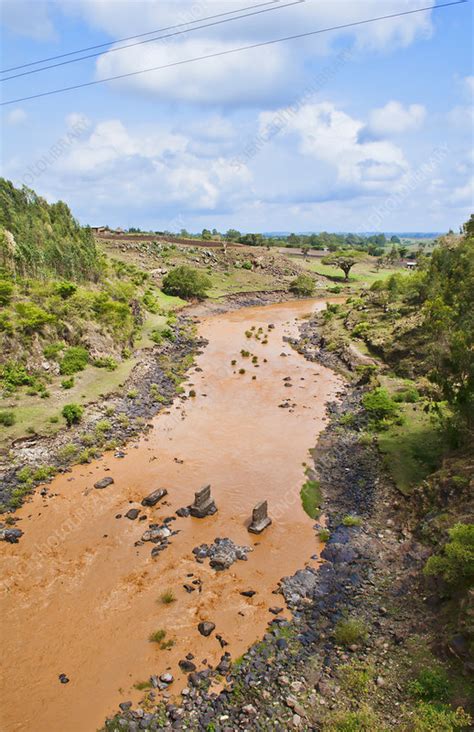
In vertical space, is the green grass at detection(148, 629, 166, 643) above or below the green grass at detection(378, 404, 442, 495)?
below

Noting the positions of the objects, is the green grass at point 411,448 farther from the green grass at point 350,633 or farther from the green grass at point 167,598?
the green grass at point 167,598

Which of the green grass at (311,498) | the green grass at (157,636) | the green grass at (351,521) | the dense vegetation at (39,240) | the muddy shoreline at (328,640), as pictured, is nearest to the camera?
the muddy shoreline at (328,640)

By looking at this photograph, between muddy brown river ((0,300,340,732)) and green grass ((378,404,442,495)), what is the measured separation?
4985 mm

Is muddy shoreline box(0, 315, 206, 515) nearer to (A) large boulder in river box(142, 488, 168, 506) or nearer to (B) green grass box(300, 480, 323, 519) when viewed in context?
(A) large boulder in river box(142, 488, 168, 506)

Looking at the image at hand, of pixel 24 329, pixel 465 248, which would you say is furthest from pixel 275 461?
pixel 465 248

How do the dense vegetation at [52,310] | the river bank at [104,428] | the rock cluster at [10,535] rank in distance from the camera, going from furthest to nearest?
the dense vegetation at [52,310]
the river bank at [104,428]
the rock cluster at [10,535]

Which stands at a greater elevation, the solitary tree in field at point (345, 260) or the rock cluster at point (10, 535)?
the solitary tree in field at point (345, 260)

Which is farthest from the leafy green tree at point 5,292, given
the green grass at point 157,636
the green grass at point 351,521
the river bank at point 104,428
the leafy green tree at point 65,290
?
the green grass at point 351,521

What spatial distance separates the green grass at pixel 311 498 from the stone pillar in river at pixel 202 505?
4609mm

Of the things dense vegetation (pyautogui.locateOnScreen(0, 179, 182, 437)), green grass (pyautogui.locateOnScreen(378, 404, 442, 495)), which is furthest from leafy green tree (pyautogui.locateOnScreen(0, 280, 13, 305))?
green grass (pyautogui.locateOnScreen(378, 404, 442, 495))

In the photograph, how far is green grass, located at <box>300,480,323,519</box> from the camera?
70.8 feet

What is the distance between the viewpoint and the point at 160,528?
66.8 feet

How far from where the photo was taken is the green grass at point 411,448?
21797 mm

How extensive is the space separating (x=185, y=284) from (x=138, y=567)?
56.4 meters
